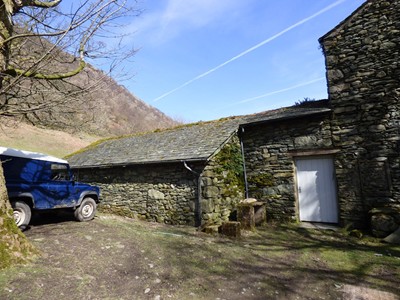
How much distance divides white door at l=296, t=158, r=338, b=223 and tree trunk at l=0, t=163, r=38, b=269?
823cm

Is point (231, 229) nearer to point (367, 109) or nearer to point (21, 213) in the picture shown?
point (21, 213)

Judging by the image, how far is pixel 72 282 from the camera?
3.90 meters

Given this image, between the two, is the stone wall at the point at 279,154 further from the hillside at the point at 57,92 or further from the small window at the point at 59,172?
the small window at the point at 59,172

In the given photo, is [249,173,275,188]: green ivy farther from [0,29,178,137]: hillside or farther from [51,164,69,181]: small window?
[51,164,69,181]: small window

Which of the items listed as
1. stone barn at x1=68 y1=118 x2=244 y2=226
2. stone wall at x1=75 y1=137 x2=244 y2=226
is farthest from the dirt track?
stone barn at x1=68 y1=118 x2=244 y2=226

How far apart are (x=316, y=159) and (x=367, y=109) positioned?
7.34ft

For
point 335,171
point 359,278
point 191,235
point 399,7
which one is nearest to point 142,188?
point 191,235

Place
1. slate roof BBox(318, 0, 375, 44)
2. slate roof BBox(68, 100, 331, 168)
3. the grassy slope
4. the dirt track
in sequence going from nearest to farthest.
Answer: the dirt track < slate roof BBox(318, 0, 375, 44) < slate roof BBox(68, 100, 331, 168) < the grassy slope

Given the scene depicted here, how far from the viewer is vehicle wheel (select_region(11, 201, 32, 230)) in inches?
259

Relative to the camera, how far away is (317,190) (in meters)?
9.37

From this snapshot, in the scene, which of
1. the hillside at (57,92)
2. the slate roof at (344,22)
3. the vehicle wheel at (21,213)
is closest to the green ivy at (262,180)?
the slate roof at (344,22)

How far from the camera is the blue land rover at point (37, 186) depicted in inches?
264

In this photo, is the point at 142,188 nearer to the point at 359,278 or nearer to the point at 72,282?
the point at 72,282

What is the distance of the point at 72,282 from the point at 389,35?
1072 centimetres
